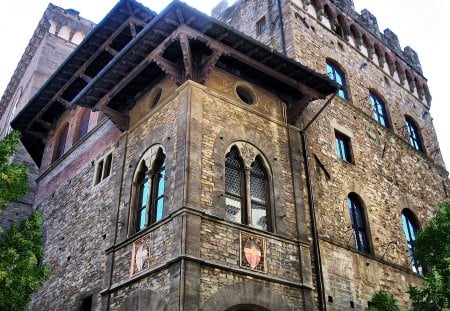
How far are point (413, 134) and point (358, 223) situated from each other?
22.7 ft

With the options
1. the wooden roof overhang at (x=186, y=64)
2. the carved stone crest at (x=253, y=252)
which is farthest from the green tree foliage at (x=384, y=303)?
the wooden roof overhang at (x=186, y=64)

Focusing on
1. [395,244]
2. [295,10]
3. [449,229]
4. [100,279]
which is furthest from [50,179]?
[449,229]

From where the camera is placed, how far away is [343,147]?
546 inches

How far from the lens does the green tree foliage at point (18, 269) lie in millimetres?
8641

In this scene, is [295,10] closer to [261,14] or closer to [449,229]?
[261,14]

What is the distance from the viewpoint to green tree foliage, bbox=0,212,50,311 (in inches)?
340

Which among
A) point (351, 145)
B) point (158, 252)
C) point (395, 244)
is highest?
point (351, 145)

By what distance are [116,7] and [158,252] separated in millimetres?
6672

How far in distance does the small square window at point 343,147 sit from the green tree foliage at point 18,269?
7.91m

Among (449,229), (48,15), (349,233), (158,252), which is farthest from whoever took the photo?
(48,15)

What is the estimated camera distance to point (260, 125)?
37.1ft

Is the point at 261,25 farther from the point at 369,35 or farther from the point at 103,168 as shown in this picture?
the point at 103,168

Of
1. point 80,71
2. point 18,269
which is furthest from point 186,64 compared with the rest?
point 80,71

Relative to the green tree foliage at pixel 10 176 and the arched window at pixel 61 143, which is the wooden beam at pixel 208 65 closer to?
the green tree foliage at pixel 10 176
